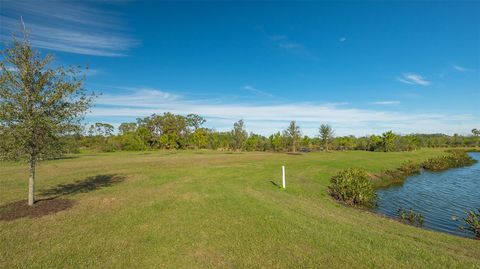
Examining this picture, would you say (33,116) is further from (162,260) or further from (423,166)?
(423,166)

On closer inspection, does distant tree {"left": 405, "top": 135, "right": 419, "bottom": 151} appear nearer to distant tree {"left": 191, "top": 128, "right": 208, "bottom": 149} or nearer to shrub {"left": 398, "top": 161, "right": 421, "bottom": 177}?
shrub {"left": 398, "top": 161, "right": 421, "bottom": 177}

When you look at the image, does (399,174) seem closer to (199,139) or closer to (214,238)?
(214,238)

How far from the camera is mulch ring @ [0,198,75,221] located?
37.5 feet

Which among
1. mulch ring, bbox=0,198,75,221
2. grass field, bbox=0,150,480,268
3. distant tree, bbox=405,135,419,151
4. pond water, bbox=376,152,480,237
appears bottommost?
pond water, bbox=376,152,480,237

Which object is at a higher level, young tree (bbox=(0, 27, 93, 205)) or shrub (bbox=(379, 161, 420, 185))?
young tree (bbox=(0, 27, 93, 205))

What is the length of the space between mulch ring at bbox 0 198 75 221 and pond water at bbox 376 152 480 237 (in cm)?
1862

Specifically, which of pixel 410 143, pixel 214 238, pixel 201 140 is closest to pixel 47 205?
pixel 214 238

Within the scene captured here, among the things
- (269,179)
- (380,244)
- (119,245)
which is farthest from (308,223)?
(269,179)

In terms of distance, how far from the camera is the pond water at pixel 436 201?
15023 millimetres

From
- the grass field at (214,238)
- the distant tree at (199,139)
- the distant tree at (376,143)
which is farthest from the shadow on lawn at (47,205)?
the distant tree at (376,143)

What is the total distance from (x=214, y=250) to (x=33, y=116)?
424 inches

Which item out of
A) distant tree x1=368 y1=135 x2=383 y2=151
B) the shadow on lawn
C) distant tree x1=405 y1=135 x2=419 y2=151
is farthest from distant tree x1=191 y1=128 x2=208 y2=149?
the shadow on lawn

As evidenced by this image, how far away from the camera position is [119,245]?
27.3ft

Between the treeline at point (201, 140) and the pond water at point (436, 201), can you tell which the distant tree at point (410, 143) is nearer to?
the treeline at point (201, 140)
